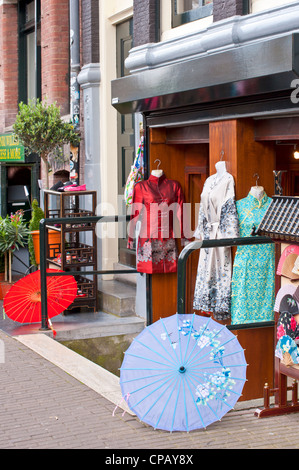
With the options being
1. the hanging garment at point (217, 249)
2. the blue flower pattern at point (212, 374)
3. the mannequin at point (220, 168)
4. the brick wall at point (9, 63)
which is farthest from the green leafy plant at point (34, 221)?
the blue flower pattern at point (212, 374)

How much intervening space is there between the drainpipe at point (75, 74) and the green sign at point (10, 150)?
3.45m

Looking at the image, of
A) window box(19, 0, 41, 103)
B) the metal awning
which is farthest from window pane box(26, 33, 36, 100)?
the metal awning

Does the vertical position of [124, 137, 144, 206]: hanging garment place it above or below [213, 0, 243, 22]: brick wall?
below

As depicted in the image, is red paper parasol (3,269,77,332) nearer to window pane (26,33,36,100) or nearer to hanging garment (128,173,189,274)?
hanging garment (128,173,189,274)

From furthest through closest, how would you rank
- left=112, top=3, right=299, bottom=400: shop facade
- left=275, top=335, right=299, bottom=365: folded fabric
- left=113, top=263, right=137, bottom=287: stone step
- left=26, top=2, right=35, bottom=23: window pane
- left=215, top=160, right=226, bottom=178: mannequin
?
left=26, top=2, right=35, bottom=23: window pane
left=113, top=263, right=137, bottom=287: stone step
left=215, top=160, right=226, bottom=178: mannequin
left=112, top=3, right=299, bottom=400: shop facade
left=275, top=335, right=299, bottom=365: folded fabric

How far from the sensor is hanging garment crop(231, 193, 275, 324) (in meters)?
7.70

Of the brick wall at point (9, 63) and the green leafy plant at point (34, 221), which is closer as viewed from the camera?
the green leafy plant at point (34, 221)

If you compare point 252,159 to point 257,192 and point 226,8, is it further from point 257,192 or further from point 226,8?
point 226,8

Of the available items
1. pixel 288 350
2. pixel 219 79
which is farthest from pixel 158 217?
pixel 288 350

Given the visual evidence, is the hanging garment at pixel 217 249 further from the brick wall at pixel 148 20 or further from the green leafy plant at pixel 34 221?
the green leafy plant at pixel 34 221

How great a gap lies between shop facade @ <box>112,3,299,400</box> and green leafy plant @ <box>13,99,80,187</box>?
2605mm

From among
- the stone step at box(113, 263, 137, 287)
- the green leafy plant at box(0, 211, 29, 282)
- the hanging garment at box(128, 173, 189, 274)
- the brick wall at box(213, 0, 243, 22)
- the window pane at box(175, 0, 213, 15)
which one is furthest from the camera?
the green leafy plant at box(0, 211, 29, 282)

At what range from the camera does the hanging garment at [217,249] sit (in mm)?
7824
